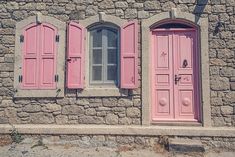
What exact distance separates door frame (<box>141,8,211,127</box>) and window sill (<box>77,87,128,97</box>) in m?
0.51

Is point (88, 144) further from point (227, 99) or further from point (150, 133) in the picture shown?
point (227, 99)

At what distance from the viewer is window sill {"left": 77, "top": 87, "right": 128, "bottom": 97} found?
6387mm

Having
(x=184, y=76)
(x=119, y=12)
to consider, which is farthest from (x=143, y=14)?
(x=184, y=76)

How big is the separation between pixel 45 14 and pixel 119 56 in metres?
2.08

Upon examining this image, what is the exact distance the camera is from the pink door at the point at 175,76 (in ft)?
21.0

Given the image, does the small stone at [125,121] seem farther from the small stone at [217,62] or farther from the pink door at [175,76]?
the small stone at [217,62]

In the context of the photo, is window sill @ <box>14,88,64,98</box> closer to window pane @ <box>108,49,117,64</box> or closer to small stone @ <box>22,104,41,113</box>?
small stone @ <box>22,104,41,113</box>

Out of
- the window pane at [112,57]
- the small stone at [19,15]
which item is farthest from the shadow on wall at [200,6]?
the small stone at [19,15]

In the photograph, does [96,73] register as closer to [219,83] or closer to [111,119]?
[111,119]

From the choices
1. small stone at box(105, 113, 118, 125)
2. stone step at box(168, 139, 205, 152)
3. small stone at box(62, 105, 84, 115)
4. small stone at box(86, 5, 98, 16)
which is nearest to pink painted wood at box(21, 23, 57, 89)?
small stone at box(62, 105, 84, 115)

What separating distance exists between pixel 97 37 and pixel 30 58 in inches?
66.1

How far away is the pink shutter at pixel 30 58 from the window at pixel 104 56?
1.33 m

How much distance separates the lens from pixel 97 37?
6.68 m

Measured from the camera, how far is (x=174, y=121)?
6352mm
